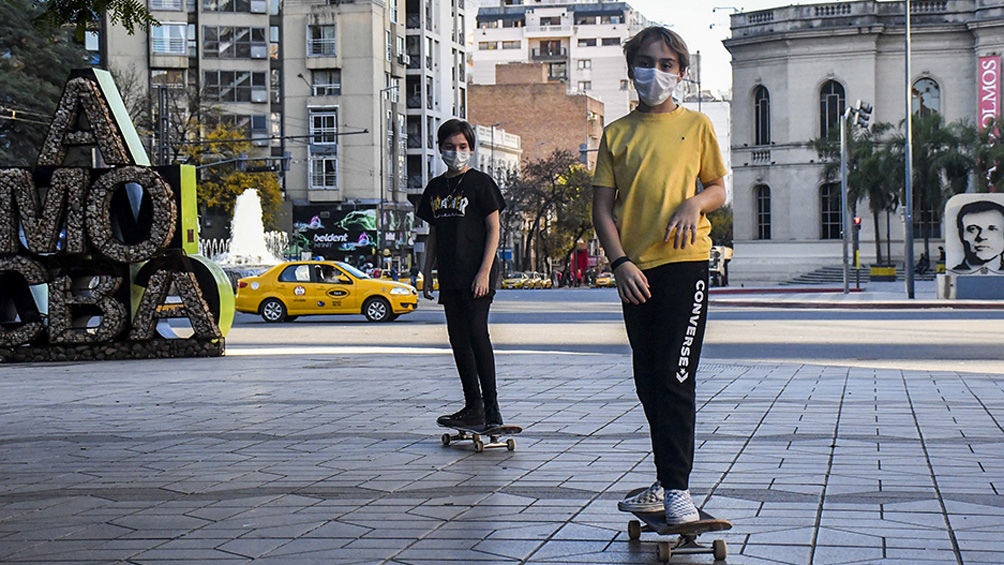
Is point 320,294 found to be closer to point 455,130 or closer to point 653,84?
point 455,130

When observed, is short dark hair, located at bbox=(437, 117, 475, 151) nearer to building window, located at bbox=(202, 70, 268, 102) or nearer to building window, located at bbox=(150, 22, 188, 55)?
building window, located at bbox=(202, 70, 268, 102)

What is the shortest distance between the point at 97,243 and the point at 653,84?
48.9 ft

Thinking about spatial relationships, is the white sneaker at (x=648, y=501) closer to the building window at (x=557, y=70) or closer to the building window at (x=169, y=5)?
the building window at (x=169, y=5)

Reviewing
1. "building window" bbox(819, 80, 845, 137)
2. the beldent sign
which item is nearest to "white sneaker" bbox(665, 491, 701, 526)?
the beldent sign

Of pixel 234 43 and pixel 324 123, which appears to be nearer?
pixel 234 43

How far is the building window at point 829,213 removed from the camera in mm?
71762

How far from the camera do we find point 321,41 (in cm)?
8650

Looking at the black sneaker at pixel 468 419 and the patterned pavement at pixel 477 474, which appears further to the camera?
the black sneaker at pixel 468 419

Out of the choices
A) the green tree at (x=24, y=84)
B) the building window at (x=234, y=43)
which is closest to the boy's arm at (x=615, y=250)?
the green tree at (x=24, y=84)

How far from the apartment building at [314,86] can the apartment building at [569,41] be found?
68937 mm

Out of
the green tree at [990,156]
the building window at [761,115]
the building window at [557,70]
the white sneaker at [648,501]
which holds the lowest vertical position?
the white sneaker at [648,501]

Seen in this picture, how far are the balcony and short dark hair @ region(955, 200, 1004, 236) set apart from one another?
4878 inches

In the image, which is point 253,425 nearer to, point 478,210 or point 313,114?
point 478,210

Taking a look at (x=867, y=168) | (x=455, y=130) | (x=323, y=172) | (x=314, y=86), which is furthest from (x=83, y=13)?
(x=323, y=172)
